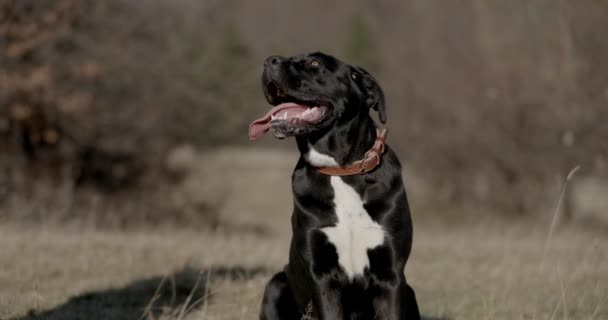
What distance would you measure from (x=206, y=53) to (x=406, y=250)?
15087mm

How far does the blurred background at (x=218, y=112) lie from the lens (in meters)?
11.3

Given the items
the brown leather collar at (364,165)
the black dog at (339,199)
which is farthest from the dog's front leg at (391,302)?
the brown leather collar at (364,165)

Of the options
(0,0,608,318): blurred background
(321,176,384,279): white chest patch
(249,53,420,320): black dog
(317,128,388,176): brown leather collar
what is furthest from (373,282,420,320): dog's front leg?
(0,0,608,318): blurred background

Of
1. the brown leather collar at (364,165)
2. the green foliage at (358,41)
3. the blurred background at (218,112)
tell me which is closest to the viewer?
the brown leather collar at (364,165)

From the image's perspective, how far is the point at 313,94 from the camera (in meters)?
3.70

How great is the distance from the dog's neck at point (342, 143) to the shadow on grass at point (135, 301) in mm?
933

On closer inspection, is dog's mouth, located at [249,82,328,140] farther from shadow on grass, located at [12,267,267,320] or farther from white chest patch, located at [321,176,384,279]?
shadow on grass, located at [12,267,267,320]

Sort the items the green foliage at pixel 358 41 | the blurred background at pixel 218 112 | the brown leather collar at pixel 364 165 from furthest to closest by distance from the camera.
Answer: the green foliage at pixel 358 41 → the blurred background at pixel 218 112 → the brown leather collar at pixel 364 165

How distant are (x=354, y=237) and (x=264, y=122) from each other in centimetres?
82

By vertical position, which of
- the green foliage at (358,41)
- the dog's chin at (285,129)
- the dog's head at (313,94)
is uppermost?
the dog's head at (313,94)

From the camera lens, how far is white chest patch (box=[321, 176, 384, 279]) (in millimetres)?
3467

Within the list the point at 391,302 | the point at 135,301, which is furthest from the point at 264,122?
the point at 135,301

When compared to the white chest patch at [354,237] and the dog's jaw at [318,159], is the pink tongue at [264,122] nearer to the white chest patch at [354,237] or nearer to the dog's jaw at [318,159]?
the dog's jaw at [318,159]

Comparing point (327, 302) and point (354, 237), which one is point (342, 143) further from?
point (327, 302)
